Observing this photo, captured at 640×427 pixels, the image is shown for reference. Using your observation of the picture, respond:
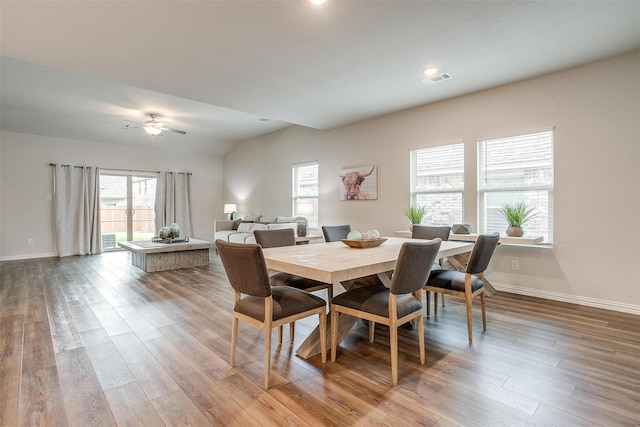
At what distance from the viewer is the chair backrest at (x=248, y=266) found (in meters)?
1.86

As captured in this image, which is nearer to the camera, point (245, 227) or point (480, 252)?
point (480, 252)

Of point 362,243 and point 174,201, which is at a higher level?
point 174,201

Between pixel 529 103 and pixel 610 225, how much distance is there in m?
1.64

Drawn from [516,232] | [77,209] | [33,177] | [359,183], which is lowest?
[516,232]

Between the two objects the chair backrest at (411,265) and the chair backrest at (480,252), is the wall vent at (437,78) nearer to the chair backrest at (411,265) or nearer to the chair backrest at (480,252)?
the chair backrest at (480,252)

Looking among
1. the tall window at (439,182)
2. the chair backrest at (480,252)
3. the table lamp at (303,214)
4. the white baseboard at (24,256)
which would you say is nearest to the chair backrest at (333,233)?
the chair backrest at (480,252)

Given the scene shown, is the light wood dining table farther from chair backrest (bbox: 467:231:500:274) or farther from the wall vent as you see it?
the wall vent

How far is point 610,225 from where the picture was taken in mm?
3439

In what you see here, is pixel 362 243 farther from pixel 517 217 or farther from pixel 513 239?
pixel 517 217

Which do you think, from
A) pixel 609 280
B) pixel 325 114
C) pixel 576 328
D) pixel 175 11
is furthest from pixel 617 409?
pixel 325 114

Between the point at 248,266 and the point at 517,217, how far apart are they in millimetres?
3421

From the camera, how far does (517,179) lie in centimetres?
407

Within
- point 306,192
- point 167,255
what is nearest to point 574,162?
point 306,192

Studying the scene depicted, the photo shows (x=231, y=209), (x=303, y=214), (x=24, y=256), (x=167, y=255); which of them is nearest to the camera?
(x=167, y=255)
